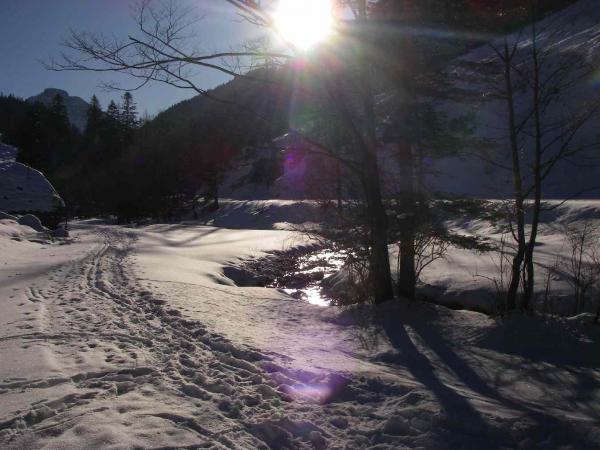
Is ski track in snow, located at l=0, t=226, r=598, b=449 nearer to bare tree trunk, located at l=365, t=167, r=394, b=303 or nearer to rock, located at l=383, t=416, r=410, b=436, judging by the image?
rock, located at l=383, t=416, r=410, b=436

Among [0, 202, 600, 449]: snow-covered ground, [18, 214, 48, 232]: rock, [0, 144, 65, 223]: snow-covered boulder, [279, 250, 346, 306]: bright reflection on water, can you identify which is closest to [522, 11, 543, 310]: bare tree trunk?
[0, 202, 600, 449]: snow-covered ground

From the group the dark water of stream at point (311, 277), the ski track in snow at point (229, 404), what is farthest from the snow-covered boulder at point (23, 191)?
the ski track in snow at point (229, 404)

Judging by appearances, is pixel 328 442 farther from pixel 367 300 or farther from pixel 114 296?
pixel 114 296

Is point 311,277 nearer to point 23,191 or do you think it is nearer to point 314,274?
point 314,274

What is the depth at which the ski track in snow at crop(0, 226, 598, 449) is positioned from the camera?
3.30 m

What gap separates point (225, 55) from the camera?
6.96 metres

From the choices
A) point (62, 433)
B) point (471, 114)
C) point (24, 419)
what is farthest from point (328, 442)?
point (471, 114)

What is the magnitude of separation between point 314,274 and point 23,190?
21.9 m

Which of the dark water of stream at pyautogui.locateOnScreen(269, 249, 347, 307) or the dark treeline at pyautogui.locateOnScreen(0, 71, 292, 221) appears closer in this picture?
the dark water of stream at pyautogui.locateOnScreen(269, 249, 347, 307)

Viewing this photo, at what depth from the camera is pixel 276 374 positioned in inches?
180

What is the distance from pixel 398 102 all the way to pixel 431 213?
7.34ft

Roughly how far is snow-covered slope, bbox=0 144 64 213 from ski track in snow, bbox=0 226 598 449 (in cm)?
2520

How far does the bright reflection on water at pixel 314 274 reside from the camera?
11.5 meters

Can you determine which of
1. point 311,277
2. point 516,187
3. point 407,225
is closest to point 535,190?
point 516,187
